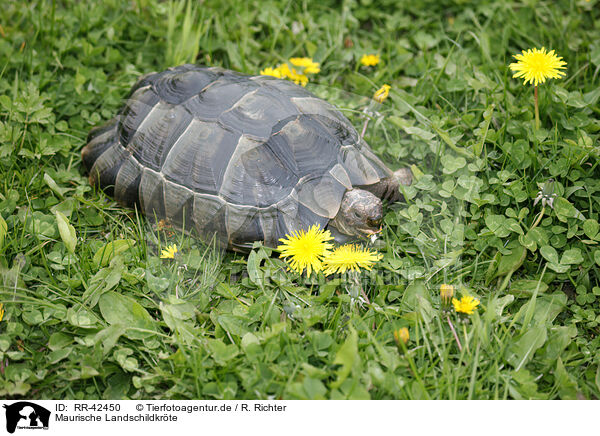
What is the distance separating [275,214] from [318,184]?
0.33 meters

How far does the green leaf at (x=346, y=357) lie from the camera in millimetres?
2589

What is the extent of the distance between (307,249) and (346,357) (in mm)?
706

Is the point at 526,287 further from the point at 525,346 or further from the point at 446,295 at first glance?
the point at 446,295

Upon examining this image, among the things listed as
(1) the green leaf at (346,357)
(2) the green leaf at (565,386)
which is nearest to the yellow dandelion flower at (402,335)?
(1) the green leaf at (346,357)

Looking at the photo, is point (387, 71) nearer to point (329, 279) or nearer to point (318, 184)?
point (318, 184)

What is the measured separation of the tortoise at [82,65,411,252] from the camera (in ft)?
11.1

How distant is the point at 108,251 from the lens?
3275mm

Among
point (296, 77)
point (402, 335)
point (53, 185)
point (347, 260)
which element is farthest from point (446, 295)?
point (53, 185)

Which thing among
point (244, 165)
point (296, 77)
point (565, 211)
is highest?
point (296, 77)

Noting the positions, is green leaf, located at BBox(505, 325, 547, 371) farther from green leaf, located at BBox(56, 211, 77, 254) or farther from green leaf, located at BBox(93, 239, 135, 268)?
green leaf, located at BBox(56, 211, 77, 254)

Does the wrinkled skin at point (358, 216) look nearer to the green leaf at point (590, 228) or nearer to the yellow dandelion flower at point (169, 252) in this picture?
the yellow dandelion flower at point (169, 252)

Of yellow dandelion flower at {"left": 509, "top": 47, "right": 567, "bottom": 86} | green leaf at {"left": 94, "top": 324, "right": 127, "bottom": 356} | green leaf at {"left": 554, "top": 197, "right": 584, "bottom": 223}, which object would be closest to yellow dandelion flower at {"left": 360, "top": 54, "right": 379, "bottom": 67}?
yellow dandelion flower at {"left": 509, "top": 47, "right": 567, "bottom": 86}
